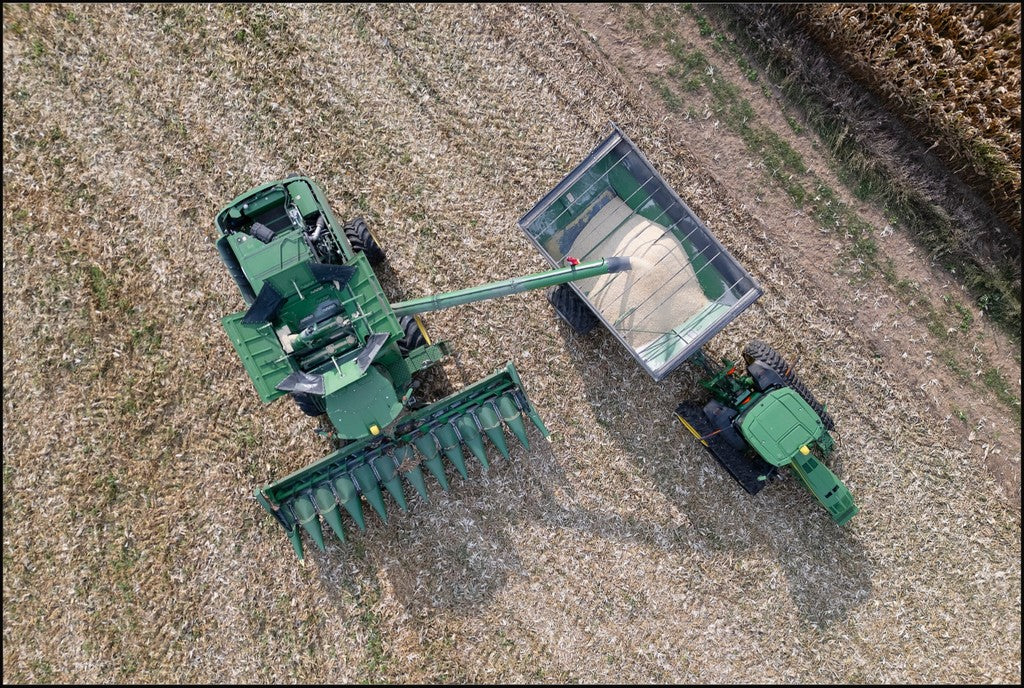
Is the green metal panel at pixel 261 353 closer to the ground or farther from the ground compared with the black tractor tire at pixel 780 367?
farther from the ground

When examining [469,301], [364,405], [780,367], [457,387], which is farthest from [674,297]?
[364,405]

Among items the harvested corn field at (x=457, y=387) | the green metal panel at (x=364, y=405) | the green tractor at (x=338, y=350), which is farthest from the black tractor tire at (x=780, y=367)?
the green metal panel at (x=364, y=405)

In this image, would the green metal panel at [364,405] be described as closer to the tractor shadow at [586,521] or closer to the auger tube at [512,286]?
the auger tube at [512,286]

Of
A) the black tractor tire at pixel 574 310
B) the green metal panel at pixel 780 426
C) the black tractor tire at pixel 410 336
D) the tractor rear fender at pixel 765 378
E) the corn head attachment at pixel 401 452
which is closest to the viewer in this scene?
the green metal panel at pixel 780 426

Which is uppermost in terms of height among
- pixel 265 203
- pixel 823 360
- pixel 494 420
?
pixel 265 203

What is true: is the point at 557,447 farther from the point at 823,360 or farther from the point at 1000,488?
the point at 1000,488

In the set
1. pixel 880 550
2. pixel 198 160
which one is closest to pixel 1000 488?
pixel 880 550

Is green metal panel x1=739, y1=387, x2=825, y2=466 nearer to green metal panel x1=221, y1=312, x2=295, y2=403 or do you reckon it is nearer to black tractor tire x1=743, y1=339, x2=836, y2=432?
black tractor tire x1=743, y1=339, x2=836, y2=432
